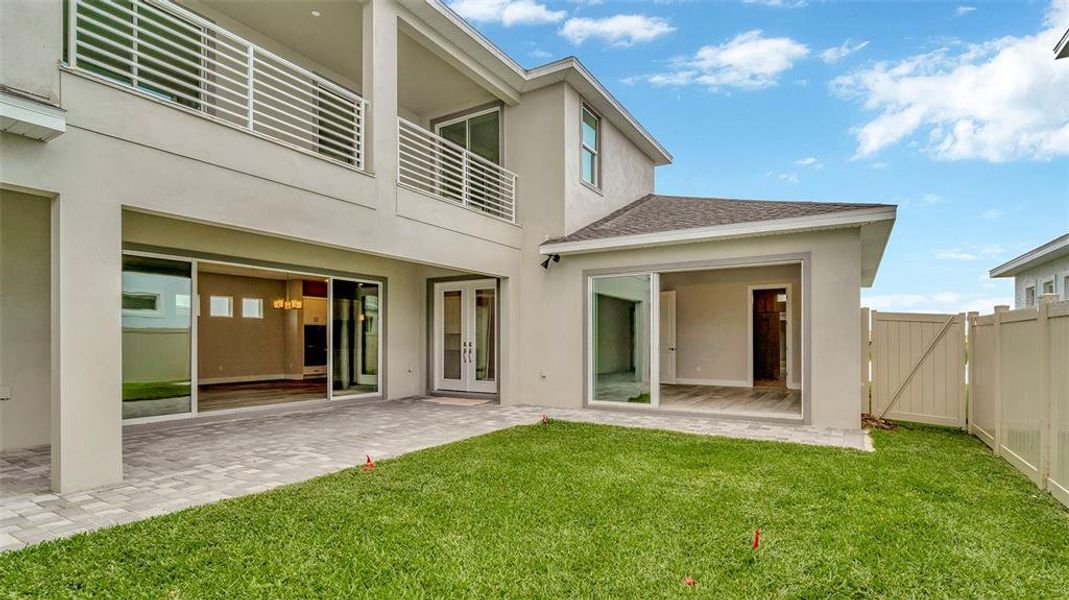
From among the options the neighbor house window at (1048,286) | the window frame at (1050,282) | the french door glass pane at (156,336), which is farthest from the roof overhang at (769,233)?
the neighbor house window at (1048,286)

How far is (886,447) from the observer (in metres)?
6.22

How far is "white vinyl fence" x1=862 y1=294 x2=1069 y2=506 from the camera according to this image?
4414 mm

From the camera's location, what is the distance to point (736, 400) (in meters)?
10.3

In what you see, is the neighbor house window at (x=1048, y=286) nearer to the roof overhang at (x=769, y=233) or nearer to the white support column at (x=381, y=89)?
the roof overhang at (x=769, y=233)

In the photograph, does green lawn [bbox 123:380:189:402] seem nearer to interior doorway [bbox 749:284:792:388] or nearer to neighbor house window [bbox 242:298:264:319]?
neighbor house window [bbox 242:298:264:319]

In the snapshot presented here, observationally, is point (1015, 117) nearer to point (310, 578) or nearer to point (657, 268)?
point (657, 268)

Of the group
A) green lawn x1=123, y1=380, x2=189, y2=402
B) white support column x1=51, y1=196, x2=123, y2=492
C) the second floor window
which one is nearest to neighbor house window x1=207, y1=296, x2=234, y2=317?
green lawn x1=123, y1=380, x2=189, y2=402

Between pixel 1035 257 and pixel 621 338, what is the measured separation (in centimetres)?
1165

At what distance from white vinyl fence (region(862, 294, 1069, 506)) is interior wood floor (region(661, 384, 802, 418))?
1.45 metres

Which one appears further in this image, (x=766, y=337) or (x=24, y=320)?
(x=766, y=337)

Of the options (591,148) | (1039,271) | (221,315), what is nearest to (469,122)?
(591,148)

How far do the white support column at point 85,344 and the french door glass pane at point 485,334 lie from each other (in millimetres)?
6827

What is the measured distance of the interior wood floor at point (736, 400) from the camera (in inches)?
344

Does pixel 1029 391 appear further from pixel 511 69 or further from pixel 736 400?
pixel 511 69
